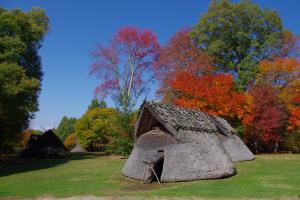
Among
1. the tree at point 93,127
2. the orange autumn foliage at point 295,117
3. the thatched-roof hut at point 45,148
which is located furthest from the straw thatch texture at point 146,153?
the tree at point 93,127

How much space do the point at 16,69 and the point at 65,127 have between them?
216 ft

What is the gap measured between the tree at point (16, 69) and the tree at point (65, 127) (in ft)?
178

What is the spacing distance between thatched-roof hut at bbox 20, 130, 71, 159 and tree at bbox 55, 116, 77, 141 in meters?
41.2

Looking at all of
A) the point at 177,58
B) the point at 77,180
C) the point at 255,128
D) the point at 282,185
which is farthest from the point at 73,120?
the point at 282,185

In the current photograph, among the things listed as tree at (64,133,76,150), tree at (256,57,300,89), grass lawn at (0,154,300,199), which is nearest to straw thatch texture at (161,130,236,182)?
grass lawn at (0,154,300,199)

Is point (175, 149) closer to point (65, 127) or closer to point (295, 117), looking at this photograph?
point (295, 117)

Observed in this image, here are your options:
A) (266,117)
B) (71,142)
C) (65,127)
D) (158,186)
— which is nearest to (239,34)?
(266,117)

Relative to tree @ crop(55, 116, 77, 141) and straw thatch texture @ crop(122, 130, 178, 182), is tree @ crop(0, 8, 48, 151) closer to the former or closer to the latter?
straw thatch texture @ crop(122, 130, 178, 182)

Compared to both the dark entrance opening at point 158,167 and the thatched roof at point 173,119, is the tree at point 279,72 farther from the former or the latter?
the dark entrance opening at point 158,167

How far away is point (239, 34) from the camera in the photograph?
152ft

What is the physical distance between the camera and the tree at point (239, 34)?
46500 millimetres

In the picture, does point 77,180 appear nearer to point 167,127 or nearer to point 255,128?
point 167,127

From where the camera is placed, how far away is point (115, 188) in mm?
18094

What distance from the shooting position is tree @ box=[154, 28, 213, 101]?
1684 inches
